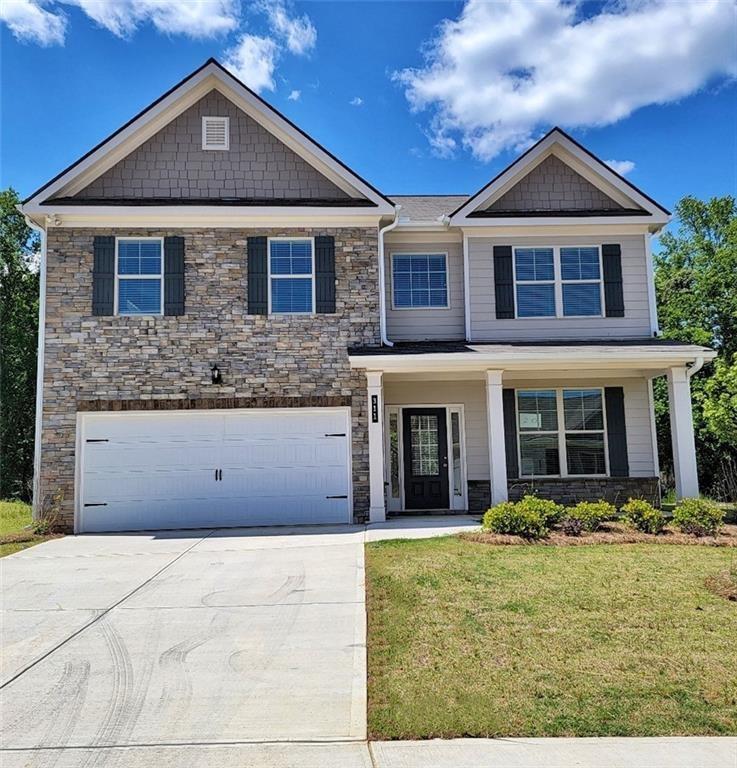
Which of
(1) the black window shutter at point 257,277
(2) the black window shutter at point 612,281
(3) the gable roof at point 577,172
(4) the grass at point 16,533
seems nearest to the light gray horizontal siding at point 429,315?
(3) the gable roof at point 577,172

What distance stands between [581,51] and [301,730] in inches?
463

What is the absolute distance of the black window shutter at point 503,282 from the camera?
13.1 m

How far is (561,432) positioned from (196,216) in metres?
8.74

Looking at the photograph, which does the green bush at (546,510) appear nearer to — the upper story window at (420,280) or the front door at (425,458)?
the front door at (425,458)

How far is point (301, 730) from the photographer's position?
374cm

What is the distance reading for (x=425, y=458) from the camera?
13.2m

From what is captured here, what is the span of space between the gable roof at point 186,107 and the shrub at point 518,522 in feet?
20.5

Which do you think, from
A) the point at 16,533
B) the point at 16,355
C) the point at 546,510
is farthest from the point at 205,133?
the point at 16,355

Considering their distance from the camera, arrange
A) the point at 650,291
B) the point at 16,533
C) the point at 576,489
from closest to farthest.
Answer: the point at 16,533, the point at 576,489, the point at 650,291

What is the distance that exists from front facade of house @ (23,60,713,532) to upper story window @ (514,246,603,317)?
0.16ft

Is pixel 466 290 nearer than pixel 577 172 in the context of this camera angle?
Yes

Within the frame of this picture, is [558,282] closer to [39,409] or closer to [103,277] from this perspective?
[103,277]

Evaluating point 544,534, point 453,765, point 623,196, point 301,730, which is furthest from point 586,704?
point 623,196

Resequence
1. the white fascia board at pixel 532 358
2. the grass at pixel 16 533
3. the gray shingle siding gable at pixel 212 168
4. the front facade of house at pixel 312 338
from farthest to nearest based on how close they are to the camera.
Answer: the gray shingle siding gable at pixel 212 168 → the front facade of house at pixel 312 338 → the white fascia board at pixel 532 358 → the grass at pixel 16 533
